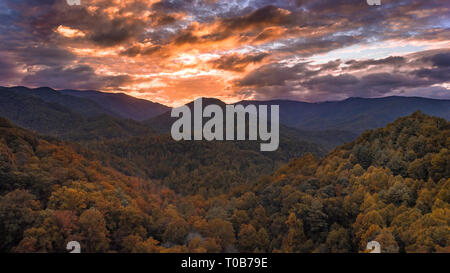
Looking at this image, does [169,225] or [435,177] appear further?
[169,225]

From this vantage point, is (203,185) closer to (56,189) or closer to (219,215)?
(219,215)

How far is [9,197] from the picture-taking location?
147 feet

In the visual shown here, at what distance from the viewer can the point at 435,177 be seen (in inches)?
2007

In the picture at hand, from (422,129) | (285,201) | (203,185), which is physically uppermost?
(422,129)

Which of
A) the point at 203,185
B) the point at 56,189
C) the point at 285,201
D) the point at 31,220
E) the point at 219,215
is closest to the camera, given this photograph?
the point at 31,220

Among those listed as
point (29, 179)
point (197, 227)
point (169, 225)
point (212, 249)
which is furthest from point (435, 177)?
point (29, 179)

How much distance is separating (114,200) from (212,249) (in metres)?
25.8

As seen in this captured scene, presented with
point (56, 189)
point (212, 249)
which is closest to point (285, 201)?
point (212, 249)

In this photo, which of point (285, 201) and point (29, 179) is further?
point (285, 201)
